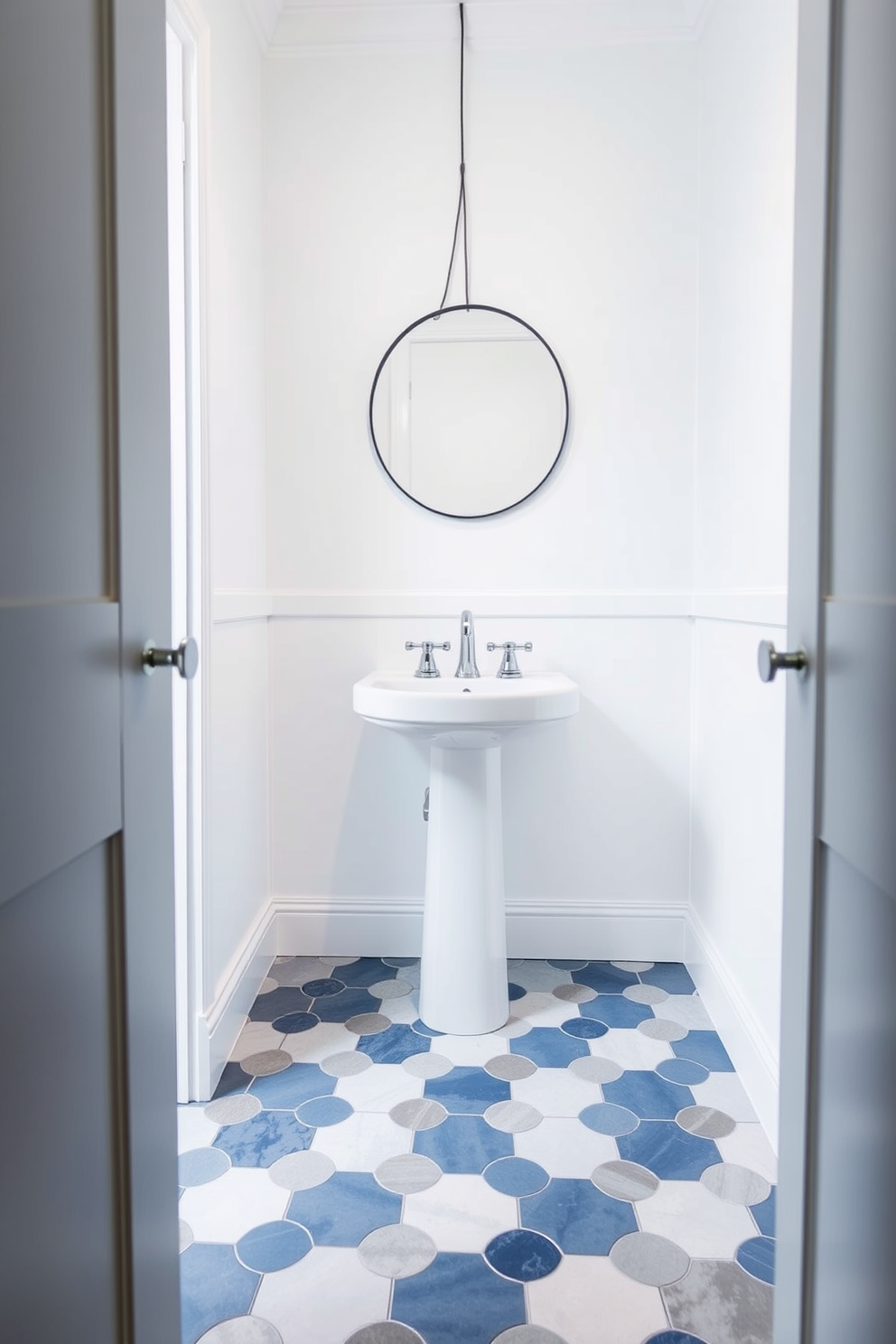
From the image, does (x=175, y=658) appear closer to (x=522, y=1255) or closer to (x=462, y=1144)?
(x=522, y=1255)

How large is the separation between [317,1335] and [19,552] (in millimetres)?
1095

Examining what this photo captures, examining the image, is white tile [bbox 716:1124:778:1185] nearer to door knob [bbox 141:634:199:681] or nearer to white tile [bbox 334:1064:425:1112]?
white tile [bbox 334:1064:425:1112]

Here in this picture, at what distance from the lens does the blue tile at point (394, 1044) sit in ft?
6.42

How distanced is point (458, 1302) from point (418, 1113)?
0.48 meters

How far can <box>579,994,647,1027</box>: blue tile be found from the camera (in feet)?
6.96

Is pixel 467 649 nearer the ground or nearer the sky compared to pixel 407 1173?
nearer the sky

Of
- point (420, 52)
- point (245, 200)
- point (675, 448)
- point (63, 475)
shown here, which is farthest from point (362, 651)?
point (63, 475)

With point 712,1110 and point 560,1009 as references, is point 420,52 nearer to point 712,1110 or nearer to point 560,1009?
point 560,1009

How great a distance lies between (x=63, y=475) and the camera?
2.37ft

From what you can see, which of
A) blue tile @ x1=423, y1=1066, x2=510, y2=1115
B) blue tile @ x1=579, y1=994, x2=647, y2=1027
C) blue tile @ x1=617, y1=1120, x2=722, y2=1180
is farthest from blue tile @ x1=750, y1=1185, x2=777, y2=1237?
blue tile @ x1=579, y1=994, x2=647, y2=1027

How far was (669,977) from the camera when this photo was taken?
2371 mm

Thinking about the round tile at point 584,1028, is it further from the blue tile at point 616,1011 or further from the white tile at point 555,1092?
the white tile at point 555,1092

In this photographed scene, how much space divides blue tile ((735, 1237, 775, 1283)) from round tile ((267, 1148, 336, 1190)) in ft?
2.14

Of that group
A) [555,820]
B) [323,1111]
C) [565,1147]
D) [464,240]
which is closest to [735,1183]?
[565,1147]
